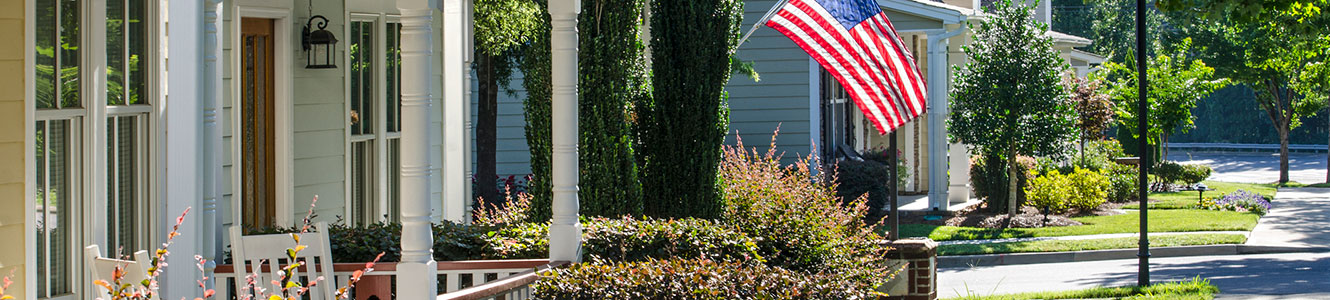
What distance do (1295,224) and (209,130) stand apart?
19186mm

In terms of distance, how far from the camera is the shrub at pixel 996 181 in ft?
70.9

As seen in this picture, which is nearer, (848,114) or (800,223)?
(800,223)

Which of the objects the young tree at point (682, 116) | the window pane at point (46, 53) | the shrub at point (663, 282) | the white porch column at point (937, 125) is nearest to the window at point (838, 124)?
the white porch column at point (937, 125)

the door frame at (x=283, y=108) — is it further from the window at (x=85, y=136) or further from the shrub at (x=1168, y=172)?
the shrub at (x=1168, y=172)

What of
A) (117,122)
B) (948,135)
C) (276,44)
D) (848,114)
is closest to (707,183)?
(276,44)

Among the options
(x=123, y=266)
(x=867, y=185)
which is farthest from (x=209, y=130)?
(x=867, y=185)

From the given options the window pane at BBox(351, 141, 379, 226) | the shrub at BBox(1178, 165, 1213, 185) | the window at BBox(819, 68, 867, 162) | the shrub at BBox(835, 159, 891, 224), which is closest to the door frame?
the window pane at BBox(351, 141, 379, 226)

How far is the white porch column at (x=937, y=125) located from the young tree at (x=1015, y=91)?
1705 mm

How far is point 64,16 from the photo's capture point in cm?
596

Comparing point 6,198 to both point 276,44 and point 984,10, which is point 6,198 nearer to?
point 276,44

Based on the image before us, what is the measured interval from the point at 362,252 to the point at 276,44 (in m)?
2.14

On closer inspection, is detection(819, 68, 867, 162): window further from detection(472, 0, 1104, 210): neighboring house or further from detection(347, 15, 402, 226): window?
detection(347, 15, 402, 226): window

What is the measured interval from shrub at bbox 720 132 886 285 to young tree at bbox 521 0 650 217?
3.07ft

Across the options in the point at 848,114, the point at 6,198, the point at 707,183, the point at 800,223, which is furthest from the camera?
the point at 848,114
